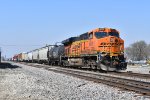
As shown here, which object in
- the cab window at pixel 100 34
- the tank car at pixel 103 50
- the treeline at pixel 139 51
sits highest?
the treeline at pixel 139 51

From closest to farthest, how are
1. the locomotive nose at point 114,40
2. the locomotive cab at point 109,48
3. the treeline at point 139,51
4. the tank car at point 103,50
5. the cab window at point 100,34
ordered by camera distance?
the locomotive cab at point 109,48, the tank car at point 103,50, the locomotive nose at point 114,40, the cab window at point 100,34, the treeline at point 139,51

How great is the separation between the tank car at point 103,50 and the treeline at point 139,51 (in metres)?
115

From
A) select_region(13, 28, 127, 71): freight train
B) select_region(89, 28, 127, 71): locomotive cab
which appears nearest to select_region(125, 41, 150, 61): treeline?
select_region(13, 28, 127, 71): freight train

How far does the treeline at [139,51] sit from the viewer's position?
151 meters

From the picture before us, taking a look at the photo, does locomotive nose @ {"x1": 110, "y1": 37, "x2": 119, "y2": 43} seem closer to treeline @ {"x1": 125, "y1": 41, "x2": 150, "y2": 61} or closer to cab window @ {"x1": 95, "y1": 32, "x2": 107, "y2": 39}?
cab window @ {"x1": 95, "y1": 32, "x2": 107, "y2": 39}

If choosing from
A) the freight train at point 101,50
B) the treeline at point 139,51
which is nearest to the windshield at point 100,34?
the freight train at point 101,50

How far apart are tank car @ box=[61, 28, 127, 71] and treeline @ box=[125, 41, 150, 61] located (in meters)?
115

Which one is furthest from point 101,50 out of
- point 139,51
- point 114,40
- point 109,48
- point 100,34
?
point 139,51

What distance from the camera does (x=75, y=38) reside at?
1476 inches

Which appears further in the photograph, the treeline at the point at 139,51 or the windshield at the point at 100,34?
the treeline at the point at 139,51

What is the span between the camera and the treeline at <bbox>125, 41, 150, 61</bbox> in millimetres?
150875

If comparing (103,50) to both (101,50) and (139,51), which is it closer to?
(101,50)

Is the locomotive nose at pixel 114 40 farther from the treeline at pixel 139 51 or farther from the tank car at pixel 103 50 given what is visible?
the treeline at pixel 139 51

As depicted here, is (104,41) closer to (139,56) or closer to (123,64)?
(123,64)
